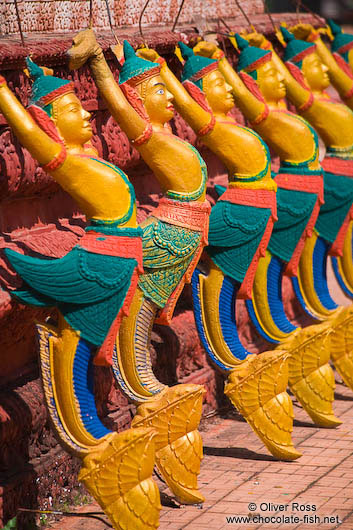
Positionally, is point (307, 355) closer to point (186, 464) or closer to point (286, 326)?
point (286, 326)

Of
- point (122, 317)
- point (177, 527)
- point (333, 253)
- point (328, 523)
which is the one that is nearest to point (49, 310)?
point (122, 317)

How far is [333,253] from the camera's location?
7043 mm

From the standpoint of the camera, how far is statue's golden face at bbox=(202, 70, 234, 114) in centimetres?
582

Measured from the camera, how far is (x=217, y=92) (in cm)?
584

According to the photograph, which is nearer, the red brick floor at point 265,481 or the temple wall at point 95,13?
the red brick floor at point 265,481

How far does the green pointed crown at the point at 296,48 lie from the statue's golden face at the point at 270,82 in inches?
18.0

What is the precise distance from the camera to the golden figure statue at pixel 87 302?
15.6 ft

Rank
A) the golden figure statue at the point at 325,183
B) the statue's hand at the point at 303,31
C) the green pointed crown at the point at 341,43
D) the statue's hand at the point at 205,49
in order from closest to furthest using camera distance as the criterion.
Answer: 1. the statue's hand at the point at 205,49
2. the golden figure statue at the point at 325,183
3. the statue's hand at the point at 303,31
4. the green pointed crown at the point at 341,43

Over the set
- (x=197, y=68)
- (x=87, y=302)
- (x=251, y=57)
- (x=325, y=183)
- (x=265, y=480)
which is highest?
(x=197, y=68)

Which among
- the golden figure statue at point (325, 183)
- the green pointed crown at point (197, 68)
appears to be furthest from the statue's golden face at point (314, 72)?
the green pointed crown at point (197, 68)

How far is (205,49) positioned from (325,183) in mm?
1321

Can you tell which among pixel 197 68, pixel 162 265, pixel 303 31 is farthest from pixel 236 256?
pixel 303 31

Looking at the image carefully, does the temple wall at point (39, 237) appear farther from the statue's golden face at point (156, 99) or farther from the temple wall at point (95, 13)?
the statue's golden face at point (156, 99)

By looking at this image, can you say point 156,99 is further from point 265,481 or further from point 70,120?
point 265,481
